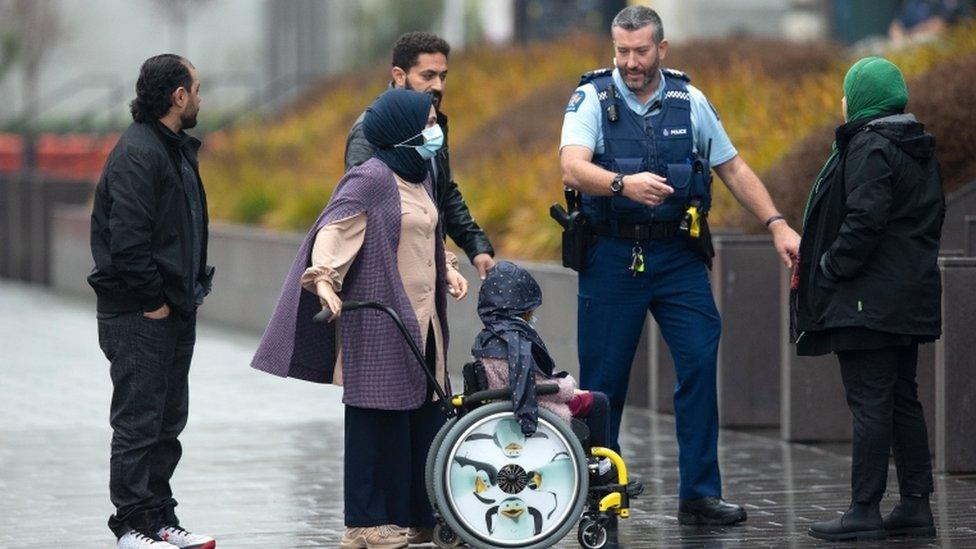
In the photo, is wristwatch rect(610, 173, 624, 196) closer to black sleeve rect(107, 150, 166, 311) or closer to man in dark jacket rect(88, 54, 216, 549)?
man in dark jacket rect(88, 54, 216, 549)

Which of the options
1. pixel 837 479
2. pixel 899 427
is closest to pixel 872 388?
pixel 899 427

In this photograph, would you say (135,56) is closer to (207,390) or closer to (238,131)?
(238,131)

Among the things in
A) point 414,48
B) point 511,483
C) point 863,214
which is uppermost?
point 414,48

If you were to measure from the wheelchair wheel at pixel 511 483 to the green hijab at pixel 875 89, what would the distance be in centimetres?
170

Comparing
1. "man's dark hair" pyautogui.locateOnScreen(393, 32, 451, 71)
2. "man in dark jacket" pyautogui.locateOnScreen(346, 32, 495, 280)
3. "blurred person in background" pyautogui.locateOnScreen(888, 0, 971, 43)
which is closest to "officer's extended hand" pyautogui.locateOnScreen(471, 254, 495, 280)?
"man in dark jacket" pyautogui.locateOnScreen(346, 32, 495, 280)

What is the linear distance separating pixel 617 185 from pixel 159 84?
5.69 feet

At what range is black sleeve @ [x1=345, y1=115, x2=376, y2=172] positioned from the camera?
761 centimetres

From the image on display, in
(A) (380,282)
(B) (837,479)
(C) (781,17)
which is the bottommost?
(B) (837,479)

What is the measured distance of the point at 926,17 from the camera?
15.0m

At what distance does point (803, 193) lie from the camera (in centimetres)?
1121

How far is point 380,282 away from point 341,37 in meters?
32.5

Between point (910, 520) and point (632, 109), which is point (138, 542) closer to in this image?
point (632, 109)

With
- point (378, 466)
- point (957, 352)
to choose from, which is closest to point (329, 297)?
point (378, 466)

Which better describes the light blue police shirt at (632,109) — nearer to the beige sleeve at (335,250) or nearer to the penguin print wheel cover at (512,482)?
the beige sleeve at (335,250)
